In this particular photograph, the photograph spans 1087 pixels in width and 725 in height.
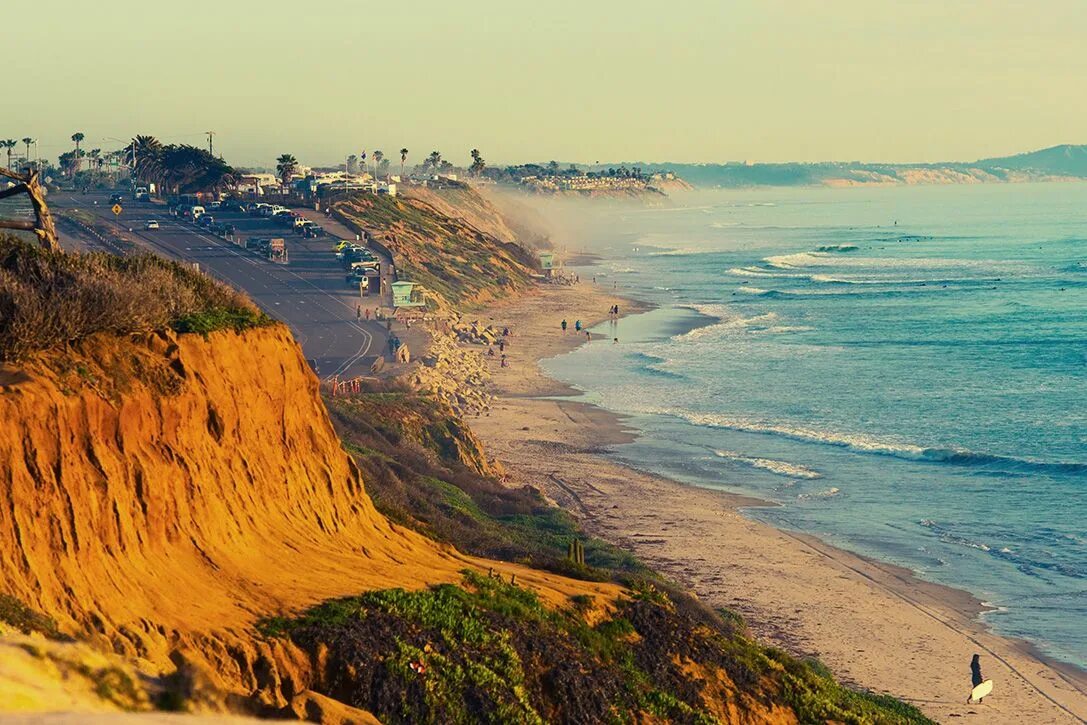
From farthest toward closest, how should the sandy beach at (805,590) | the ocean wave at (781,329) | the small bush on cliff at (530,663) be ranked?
the ocean wave at (781,329) < the sandy beach at (805,590) < the small bush on cliff at (530,663)

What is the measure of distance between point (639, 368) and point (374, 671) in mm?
58335

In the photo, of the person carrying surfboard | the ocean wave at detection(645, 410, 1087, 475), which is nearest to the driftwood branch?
the person carrying surfboard

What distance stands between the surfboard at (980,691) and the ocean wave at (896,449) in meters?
20.7

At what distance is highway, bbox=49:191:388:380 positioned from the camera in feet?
227

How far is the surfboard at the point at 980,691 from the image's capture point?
1094 inches

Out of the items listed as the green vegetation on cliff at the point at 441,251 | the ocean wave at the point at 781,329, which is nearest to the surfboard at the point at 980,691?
the ocean wave at the point at 781,329

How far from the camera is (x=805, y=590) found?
35.4 meters

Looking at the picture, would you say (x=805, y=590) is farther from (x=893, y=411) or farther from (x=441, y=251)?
(x=441, y=251)

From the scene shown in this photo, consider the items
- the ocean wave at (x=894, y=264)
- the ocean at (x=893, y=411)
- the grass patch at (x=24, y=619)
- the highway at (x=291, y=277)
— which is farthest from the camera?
the ocean wave at (x=894, y=264)

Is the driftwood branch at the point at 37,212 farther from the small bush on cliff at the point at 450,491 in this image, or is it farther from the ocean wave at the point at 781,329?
the ocean wave at the point at 781,329

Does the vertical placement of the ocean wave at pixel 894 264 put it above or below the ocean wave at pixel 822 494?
above

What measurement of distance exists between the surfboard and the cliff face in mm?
10671

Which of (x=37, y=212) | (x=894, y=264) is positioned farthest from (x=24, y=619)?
(x=894, y=264)

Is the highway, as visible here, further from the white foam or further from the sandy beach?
the white foam
